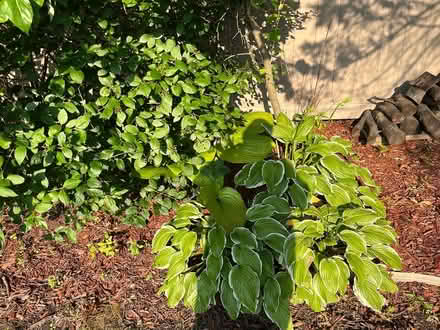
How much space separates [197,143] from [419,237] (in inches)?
76.9

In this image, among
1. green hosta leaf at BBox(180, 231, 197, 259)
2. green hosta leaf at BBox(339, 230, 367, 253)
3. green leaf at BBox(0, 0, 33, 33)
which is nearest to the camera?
green leaf at BBox(0, 0, 33, 33)

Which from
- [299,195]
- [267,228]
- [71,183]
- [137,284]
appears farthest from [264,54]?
[137,284]

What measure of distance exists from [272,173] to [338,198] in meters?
0.53

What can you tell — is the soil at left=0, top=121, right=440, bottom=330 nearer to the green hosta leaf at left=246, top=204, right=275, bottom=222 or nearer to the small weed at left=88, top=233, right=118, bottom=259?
the small weed at left=88, top=233, right=118, bottom=259

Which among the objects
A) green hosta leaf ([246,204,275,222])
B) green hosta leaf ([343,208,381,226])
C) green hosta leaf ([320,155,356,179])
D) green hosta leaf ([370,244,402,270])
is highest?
green hosta leaf ([320,155,356,179])

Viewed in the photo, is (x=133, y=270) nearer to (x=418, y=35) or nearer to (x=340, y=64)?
(x=340, y=64)

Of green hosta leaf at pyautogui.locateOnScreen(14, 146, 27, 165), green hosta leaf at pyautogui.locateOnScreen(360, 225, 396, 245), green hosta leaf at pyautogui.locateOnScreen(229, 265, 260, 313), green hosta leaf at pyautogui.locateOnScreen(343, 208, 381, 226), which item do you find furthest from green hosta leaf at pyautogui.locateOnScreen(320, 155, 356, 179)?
green hosta leaf at pyautogui.locateOnScreen(14, 146, 27, 165)

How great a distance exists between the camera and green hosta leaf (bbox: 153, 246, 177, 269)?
Result: 2521 millimetres

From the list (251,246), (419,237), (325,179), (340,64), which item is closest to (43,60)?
(251,246)

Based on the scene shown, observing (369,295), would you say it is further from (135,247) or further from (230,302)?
(135,247)

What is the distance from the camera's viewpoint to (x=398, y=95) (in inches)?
150

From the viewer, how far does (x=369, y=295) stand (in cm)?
221

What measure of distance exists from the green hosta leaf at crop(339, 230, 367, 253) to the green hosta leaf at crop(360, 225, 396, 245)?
13 cm

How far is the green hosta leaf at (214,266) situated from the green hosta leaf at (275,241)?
0.34m
